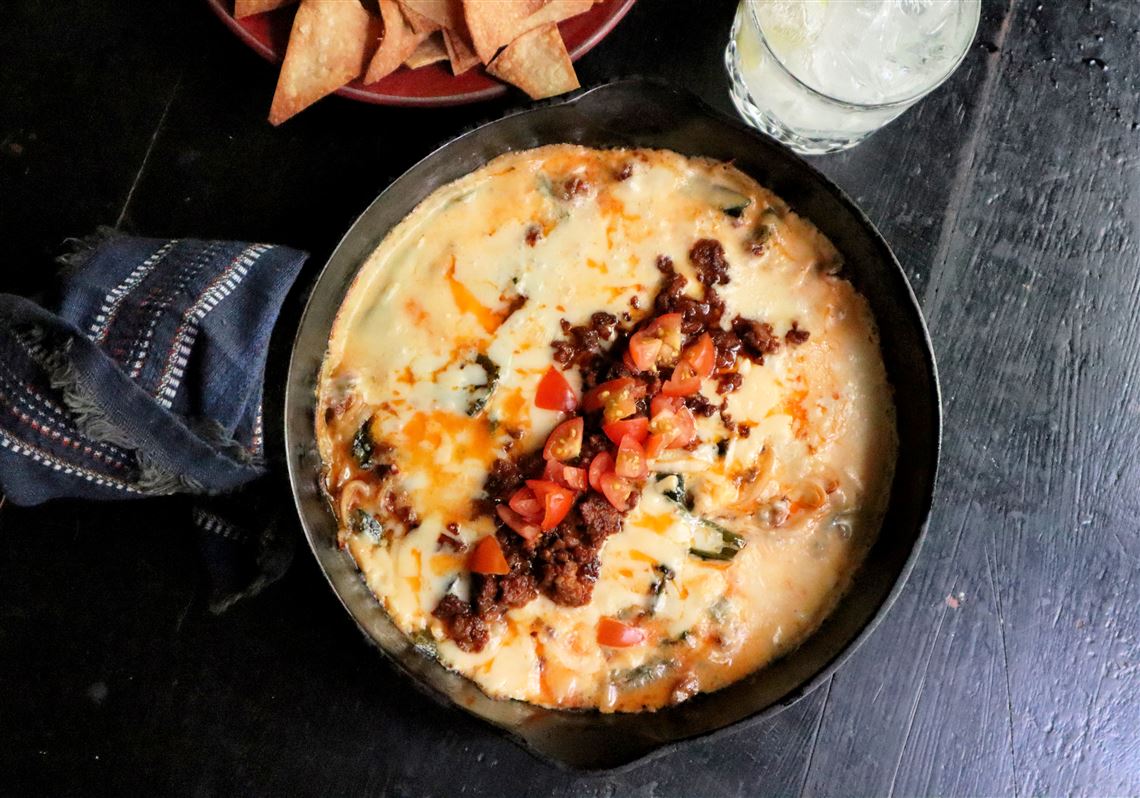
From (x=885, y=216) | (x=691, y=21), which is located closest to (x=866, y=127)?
(x=885, y=216)

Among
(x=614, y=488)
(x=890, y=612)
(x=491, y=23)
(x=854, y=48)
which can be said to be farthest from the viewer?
(x=890, y=612)

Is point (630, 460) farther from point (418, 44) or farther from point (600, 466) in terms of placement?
point (418, 44)

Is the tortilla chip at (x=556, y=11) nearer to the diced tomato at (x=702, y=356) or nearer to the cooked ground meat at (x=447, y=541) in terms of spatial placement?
the diced tomato at (x=702, y=356)

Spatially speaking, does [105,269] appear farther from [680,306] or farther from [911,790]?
[911,790]

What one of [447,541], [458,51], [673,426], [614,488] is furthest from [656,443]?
[458,51]

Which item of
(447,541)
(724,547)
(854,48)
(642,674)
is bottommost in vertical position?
(642,674)

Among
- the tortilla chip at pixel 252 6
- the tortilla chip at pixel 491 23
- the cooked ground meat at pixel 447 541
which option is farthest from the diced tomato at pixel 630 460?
the tortilla chip at pixel 252 6

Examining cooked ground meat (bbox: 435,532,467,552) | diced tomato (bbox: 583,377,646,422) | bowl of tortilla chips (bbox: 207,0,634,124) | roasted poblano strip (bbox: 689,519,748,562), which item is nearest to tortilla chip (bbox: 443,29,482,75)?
bowl of tortilla chips (bbox: 207,0,634,124)
